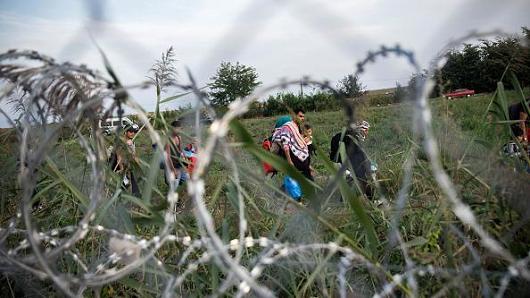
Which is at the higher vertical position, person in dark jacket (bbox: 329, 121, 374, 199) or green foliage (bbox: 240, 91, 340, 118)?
green foliage (bbox: 240, 91, 340, 118)

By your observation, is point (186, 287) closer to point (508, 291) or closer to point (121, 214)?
point (121, 214)

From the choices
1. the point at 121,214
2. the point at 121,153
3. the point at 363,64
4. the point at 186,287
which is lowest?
the point at 186,287

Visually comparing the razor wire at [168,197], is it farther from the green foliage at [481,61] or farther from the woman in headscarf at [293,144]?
the woman in headscarf at [293,144]

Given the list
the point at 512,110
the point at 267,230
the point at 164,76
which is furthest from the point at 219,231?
the point at 512,110

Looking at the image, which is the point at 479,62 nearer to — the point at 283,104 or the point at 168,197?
the point at 283,104

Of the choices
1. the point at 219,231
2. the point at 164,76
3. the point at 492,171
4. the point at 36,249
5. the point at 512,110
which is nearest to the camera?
the point at 36,249

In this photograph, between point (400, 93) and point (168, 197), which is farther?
point (400, 93)

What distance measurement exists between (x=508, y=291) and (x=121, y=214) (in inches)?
46.5

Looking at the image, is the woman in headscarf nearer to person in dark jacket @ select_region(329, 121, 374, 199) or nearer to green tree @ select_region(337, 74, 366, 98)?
person in dark jacket @ select_region(329, 121, 374, 199)

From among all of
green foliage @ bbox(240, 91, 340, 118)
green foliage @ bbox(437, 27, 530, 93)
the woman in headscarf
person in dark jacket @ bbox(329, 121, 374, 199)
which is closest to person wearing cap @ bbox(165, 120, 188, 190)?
green foliage @ bbox(240, 91, 340, 118)

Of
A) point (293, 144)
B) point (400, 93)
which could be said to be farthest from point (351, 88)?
point (293, 144)

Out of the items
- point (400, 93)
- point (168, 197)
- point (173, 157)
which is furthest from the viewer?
point (173, 157)

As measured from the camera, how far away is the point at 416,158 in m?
1.85

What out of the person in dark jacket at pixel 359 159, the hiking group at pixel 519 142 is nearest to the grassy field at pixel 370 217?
the hiking group at pixel 519 142
